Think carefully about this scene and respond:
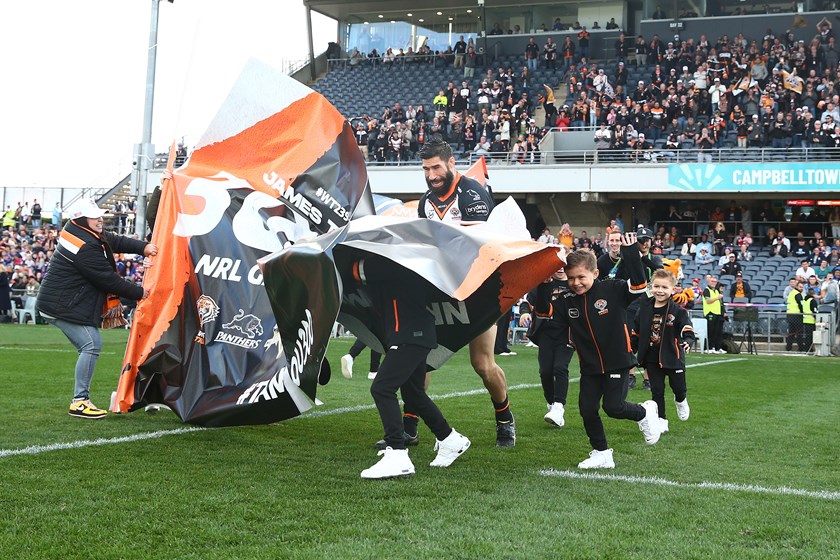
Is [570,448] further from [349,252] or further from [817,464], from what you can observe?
[349,252]

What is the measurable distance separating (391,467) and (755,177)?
79.8 feet

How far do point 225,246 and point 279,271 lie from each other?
1951 millimetres

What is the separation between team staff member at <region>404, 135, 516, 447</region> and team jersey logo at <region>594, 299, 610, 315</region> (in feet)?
2.38

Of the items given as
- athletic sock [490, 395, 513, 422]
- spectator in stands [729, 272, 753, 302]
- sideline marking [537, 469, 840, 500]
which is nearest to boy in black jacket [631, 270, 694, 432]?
athletic sock [490, 395, 513, 422]

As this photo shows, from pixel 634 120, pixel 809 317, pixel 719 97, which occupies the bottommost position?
pixel 809 317

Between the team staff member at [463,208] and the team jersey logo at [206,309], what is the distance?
5.37 feet

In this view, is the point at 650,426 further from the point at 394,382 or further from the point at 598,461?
the point at 394,382

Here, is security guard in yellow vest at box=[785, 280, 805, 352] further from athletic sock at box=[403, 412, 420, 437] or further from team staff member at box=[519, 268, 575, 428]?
athletic sock at box=[403, 412, 420, 437]

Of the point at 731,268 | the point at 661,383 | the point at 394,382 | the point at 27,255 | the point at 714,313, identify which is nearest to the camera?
the point at 394,382

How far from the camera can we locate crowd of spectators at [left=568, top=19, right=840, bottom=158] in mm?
28281

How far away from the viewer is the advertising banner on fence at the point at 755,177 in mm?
26875

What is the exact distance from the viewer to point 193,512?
4605 mm

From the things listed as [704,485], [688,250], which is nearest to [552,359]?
[704,485]

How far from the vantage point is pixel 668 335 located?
843 centimetres
